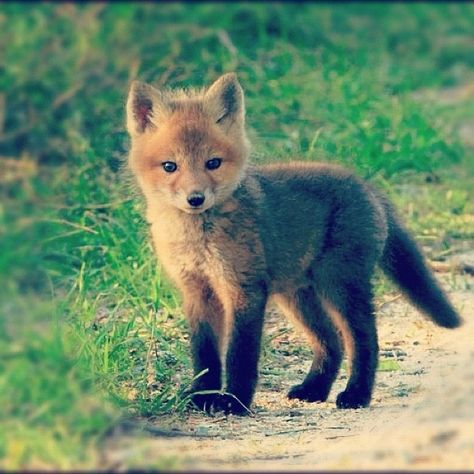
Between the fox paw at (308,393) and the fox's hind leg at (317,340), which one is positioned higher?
the fox's hind leg at (317,340)

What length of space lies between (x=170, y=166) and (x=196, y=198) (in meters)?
0.26

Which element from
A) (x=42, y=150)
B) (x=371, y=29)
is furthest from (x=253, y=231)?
(x=371, y=29)

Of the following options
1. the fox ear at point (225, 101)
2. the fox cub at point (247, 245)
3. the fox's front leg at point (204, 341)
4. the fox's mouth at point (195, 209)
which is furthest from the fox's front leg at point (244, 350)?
the fox ear at point (225, 101)

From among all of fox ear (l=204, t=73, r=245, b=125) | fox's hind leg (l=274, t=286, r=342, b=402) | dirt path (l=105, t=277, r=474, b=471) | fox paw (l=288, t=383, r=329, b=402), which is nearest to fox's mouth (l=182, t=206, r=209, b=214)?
fox ear (l=204, t=73, r=245, b=125)

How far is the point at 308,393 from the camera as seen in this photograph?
5.95 meters

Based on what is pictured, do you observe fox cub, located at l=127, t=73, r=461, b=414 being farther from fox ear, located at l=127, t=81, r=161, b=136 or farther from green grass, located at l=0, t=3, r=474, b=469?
green grass, located at l=0, t=3, r=474, b=469

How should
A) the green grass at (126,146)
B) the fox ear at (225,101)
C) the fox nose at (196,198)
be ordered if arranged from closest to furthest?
1. the green grass at (126,146)
2. the fox nose at (196,198)
3. the fox ear at (225,101)

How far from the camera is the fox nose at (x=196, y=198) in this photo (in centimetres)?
555

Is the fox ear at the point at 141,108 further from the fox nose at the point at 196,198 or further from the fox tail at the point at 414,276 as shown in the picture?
the fox tail at the point at 414,276

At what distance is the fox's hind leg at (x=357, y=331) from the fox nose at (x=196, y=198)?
2.49 feet

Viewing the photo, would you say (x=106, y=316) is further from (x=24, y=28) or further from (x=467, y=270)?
(x=24, y=28)

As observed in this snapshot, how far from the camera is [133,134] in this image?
604 centimetres

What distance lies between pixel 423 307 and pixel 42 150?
4.59 metres

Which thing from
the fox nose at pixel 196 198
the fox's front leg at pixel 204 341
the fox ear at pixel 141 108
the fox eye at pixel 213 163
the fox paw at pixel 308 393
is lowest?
the fox paw at pixel 308 393
